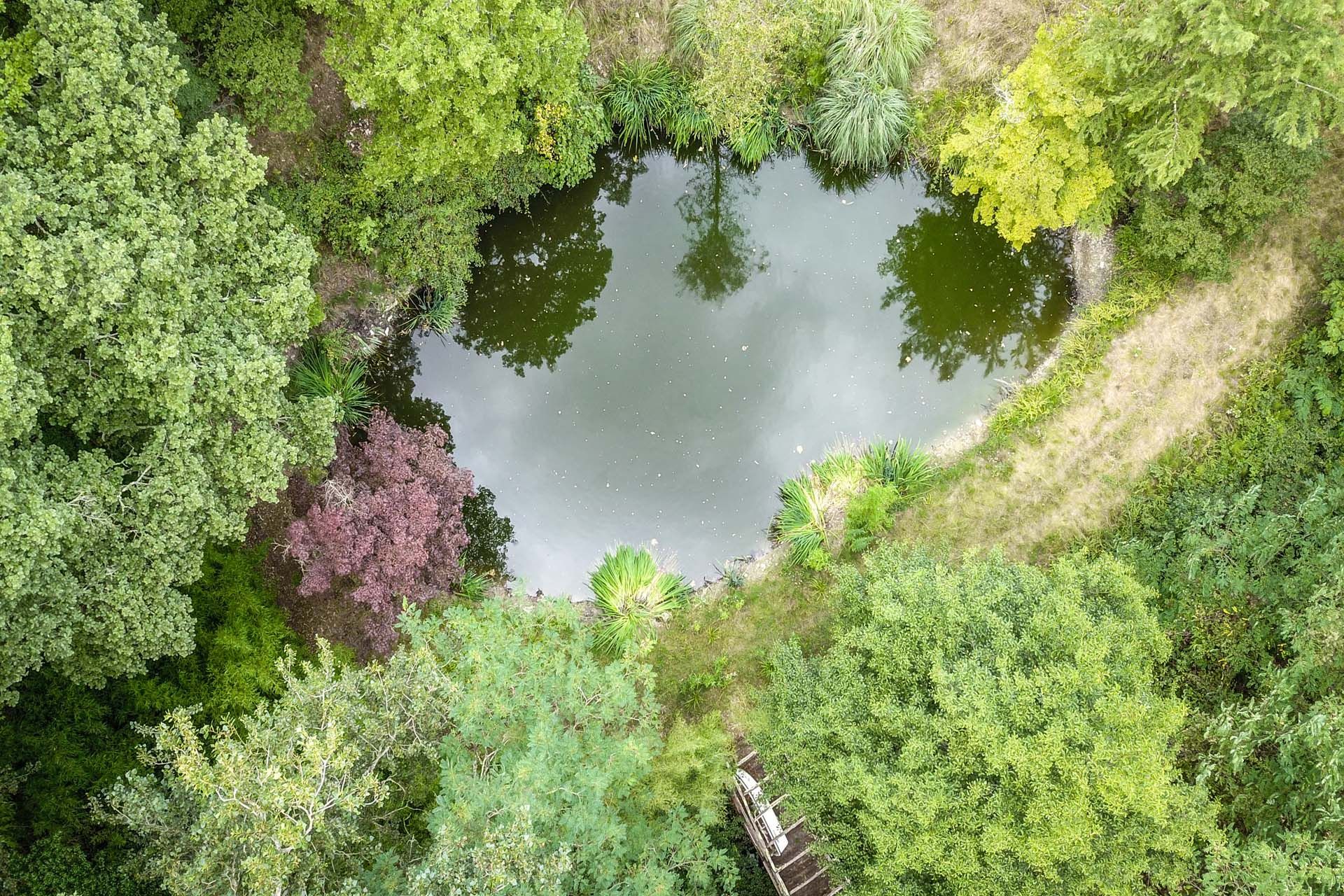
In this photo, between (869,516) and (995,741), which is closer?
(995,741)

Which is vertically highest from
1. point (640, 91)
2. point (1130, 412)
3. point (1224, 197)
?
point (640, 91)

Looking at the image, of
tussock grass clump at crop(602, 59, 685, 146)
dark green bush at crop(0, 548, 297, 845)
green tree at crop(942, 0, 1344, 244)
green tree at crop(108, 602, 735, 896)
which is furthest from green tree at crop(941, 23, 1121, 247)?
dark green bush at crop(0, 548, 297, 845)

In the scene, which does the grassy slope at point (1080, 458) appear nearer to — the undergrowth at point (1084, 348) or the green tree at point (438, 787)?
the undergrowth at point (1084, 348)

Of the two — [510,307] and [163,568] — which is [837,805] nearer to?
[163,568]

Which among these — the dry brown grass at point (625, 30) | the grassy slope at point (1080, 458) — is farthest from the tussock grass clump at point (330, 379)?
the dry brown grass at point (625, 30)

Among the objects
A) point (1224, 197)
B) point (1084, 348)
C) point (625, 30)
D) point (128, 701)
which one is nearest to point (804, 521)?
point (1084, 348)

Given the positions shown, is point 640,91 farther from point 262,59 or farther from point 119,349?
point 119,349
